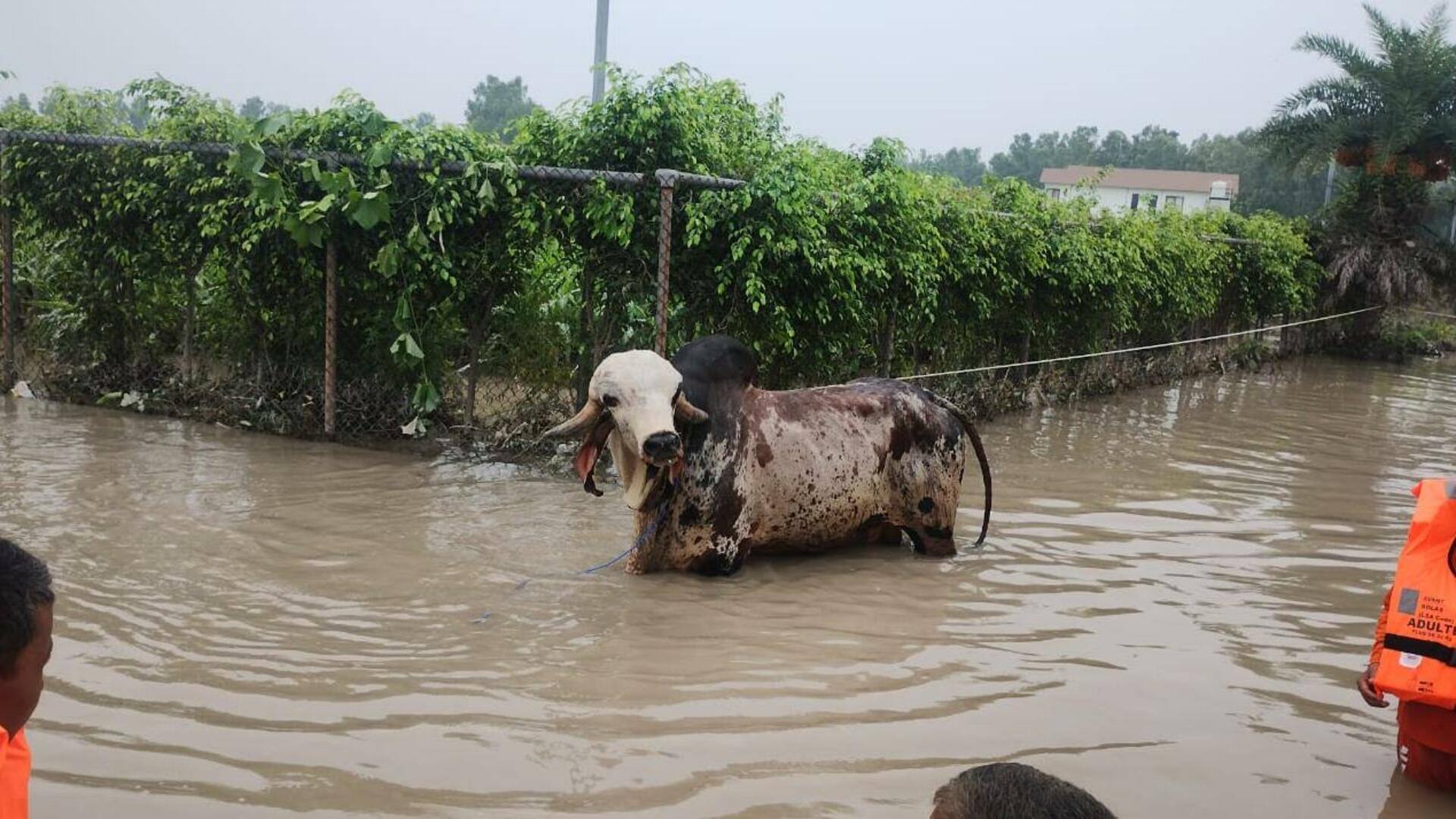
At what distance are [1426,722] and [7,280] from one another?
33.9ft

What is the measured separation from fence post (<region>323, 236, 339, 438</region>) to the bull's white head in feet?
11.1

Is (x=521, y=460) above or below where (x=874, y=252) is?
below

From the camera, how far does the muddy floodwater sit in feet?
12.7

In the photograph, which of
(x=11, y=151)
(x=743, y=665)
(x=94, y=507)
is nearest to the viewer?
(x=743, y=665)

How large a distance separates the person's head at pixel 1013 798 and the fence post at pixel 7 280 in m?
10.2

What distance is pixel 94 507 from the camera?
6738 millimetres

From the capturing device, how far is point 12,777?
6.62 feet

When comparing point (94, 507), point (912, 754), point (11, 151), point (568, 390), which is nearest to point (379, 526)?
point (94, 507)

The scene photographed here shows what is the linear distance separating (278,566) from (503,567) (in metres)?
1.11

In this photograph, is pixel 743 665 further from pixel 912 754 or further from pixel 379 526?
pixel 379 526

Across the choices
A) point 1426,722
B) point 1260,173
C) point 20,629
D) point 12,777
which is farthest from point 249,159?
point 1260,173

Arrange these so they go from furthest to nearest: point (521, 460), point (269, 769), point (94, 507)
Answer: point (521, 460), point (94, 507), point (269, 769)

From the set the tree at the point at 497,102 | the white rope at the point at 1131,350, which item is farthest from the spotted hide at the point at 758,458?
the tree at the point at 497,102

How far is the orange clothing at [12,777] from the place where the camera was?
6.47 ft
